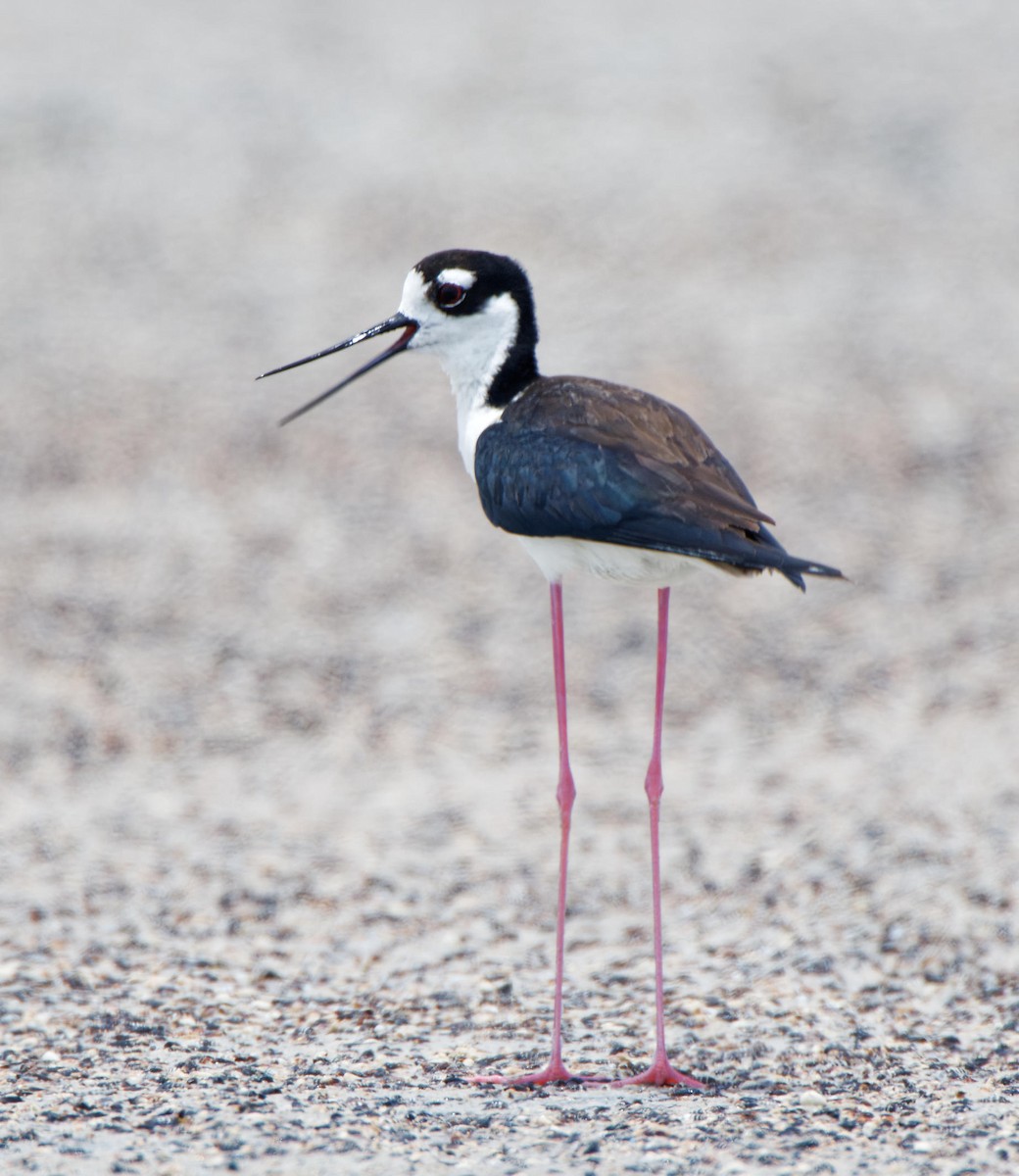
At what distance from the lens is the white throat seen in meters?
4.43

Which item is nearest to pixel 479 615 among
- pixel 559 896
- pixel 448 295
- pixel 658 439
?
pixel 559 896

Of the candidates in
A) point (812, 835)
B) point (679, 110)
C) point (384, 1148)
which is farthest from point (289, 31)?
point (384, 1148)

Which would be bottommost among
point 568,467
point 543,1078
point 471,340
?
point 543,1078

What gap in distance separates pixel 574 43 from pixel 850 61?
214cm

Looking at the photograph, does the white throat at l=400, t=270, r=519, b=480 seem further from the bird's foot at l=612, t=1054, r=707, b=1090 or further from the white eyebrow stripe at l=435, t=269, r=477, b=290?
the bird's foot at l=612, t=1054, r=707, b=1090

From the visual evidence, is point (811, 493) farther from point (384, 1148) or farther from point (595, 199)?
point (384, 1148)

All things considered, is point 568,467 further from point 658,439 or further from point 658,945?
point 658,945

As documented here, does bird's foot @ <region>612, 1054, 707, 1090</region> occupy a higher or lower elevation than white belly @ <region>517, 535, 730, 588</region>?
lower

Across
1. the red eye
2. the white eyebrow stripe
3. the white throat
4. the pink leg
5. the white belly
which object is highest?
the white eyebrow stripe

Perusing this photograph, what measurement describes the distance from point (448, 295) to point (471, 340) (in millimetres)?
141

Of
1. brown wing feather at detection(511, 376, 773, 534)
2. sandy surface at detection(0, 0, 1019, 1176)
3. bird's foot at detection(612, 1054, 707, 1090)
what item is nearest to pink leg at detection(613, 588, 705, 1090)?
bird's foot at detection(612, 1054, 707, 1090)

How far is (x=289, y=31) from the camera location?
1256 centimetres

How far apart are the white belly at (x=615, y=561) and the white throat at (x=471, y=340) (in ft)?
1.24

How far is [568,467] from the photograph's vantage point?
4.06 m
